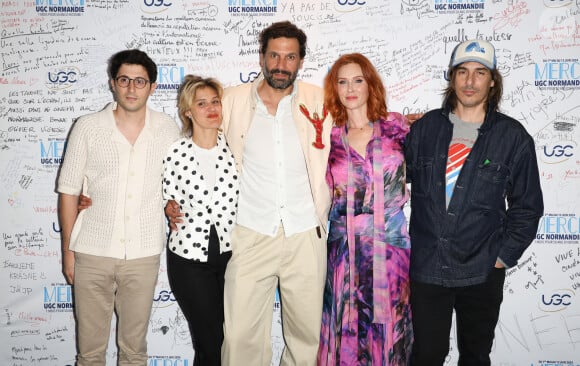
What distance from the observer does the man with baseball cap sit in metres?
2.42

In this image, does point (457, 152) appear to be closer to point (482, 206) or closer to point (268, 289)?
point (482, 206)

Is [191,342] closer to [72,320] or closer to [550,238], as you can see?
[72,320]

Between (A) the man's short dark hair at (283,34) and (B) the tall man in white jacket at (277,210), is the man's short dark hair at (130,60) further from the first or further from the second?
(A) the man's short dark hair at (283,34)

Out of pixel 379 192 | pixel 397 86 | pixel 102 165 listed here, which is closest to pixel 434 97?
pixel 397 86

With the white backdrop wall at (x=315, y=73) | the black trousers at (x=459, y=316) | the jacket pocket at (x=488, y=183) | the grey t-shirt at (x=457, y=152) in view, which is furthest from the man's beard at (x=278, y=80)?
the black trousers at (x=459, y=316)

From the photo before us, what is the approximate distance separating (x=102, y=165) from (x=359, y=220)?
1.44 m

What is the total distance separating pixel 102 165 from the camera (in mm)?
2568

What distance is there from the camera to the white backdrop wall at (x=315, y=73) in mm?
3193

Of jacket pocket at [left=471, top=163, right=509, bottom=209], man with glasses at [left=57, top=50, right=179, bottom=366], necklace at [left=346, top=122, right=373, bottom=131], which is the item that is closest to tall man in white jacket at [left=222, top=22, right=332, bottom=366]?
necklace at [left=346, top=122, right=373, bottom=131]

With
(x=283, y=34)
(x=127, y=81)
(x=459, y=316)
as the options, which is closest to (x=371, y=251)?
(x=459, y=316)

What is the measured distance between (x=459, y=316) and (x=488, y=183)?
2.52 ft

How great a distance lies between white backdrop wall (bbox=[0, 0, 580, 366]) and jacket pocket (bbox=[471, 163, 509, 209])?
99cm

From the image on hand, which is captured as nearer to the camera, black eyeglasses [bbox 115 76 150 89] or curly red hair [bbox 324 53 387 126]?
black eyeglasses [bbox 115 76 150 89]

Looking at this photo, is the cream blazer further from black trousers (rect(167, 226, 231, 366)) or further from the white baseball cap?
the white baseball cap
